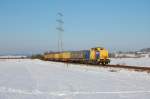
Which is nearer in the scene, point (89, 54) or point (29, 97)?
point (29, 97)

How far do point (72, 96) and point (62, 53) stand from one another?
59.5m

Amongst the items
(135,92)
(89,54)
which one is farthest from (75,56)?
(135,92)

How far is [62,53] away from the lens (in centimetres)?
7025

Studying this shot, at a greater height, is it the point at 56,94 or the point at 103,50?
the point at 103,50

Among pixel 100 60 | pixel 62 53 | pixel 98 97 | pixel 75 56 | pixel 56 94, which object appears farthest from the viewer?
pixel 62 53

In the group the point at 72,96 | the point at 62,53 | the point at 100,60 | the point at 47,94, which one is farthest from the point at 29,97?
the point at 62,53

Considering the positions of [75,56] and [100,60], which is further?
[75,56]

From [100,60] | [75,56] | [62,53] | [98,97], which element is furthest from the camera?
[62,53]

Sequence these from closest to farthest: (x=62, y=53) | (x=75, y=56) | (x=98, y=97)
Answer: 1. (x=98, y=97)
2. (x=75, y=56)
3. (x=62, y=53)

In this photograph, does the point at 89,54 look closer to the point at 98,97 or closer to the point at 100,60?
the point at 100,60

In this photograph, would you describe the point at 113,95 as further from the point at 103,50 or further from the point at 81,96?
the point at 103,50

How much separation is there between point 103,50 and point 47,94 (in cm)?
3461

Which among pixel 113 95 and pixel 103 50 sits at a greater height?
pixel 103 50

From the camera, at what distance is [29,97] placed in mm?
10695
